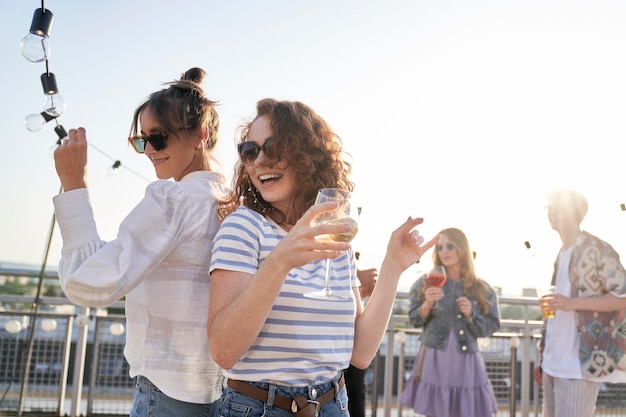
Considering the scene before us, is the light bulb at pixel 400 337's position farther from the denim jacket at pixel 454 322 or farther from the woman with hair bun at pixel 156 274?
the woman with hair bun at pixel 156 274

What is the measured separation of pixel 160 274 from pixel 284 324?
1.41ft

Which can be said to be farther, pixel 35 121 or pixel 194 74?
pixel 35 121

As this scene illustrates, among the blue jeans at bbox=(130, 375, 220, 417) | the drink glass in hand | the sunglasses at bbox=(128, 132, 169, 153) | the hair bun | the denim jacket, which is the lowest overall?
the blue jeans at bbox=(130, 375, 220, 417)

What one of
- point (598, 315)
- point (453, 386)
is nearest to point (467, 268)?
point (453, 386)

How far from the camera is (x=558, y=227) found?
418 cm

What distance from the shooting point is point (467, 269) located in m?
5.12

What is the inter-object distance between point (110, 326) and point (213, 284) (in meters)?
4.41

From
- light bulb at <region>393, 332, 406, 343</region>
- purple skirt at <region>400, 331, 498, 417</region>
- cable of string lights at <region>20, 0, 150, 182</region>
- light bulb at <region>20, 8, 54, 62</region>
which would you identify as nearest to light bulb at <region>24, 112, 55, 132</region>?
cable of string lights at <region>20, 0, 150, 182</region>

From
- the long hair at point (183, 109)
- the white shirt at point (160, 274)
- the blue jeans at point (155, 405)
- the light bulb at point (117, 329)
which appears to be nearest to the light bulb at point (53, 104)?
the long hair at point (183, 109)

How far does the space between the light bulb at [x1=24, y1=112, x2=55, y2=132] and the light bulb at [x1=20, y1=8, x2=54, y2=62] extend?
50cm

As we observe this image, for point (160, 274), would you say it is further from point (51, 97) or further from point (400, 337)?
point (400, 337)

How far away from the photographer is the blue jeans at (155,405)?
1674 millimetres

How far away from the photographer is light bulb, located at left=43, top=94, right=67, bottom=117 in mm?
3008

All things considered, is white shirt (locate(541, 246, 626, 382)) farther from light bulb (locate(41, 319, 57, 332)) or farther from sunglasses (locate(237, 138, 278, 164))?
light bulb (locate(41, 319, 57, 332))
